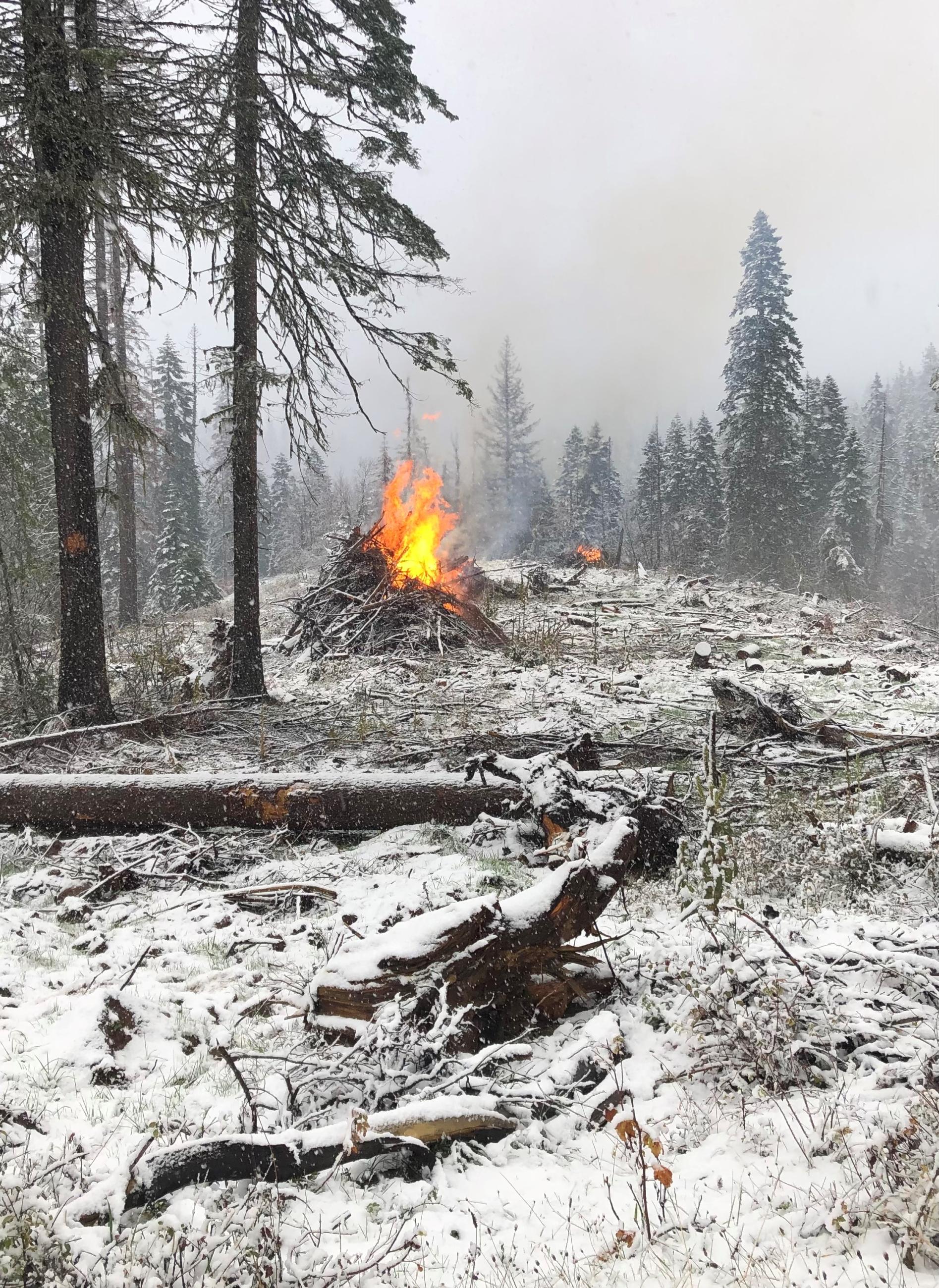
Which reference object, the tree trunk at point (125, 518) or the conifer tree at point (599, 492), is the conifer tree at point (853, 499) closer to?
the conifer tree at point (599, 492)

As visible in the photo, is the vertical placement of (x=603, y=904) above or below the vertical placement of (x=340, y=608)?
below

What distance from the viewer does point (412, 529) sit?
13211 mm

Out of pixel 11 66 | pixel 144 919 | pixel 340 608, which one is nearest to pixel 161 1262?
pixel 144 919

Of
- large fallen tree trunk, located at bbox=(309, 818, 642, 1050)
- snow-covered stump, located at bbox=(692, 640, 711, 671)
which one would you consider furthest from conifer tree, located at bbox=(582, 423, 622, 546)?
large fallen tree trunk, located at bbox=(309, 818, 642, 1050)

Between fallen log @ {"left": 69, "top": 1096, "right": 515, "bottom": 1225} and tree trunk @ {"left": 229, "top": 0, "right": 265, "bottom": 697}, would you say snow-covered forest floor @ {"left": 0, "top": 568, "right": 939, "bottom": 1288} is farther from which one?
tree trunk @ {"left": 229, "top": 0, "right": 265, "bottom": 697}

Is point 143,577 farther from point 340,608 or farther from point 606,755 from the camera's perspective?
point 606,755

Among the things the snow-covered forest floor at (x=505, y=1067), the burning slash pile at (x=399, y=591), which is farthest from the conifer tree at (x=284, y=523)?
the snow-covered forest floor at (x=505, y=1067)

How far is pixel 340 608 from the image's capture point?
1254 centimetres

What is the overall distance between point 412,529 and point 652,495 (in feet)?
139

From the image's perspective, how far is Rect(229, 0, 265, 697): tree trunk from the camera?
26.1ft

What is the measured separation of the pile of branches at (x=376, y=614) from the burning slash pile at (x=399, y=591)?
0.02 meters

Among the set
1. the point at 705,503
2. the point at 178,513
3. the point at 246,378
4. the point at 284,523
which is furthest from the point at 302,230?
the point at 284,523

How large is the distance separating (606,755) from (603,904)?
129 inches

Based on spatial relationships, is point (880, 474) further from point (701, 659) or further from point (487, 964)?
point (487, 964)
